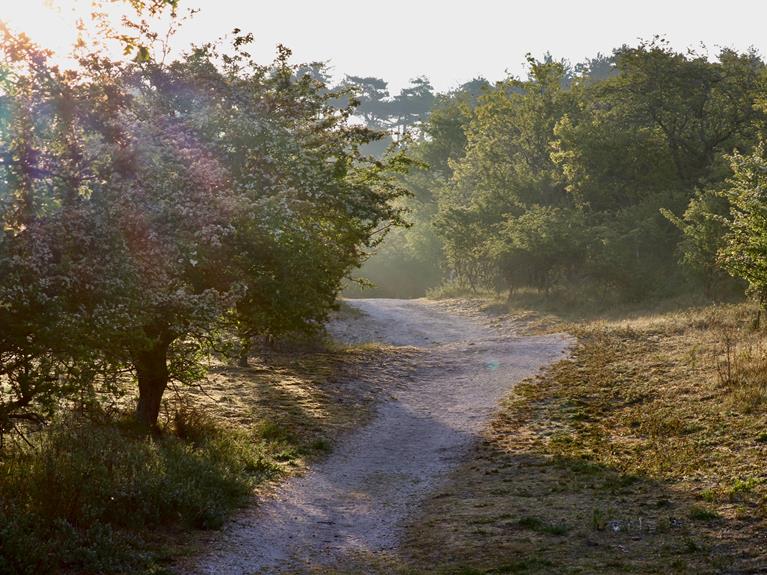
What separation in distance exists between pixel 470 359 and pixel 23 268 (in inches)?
763

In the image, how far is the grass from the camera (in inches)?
365

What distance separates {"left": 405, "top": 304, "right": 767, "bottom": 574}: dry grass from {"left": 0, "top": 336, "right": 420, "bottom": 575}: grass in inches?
127

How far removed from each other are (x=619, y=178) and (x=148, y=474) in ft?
117

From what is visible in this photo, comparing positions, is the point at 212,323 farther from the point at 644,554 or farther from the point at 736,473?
the point at 736,473

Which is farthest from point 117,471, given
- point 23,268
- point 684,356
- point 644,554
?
point 684,356

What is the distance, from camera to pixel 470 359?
89.7 feet

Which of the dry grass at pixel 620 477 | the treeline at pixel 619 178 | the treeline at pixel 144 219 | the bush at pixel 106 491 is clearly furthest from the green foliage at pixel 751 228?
the bush at pixel 106 491

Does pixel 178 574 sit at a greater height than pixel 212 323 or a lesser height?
lesser

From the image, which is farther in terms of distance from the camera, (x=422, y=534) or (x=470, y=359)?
(x=470, y=359)

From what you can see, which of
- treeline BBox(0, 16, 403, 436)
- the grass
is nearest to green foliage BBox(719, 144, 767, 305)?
treeline BBox(0, 16, 403, 436)

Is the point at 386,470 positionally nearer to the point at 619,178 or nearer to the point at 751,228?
the point at 751,228

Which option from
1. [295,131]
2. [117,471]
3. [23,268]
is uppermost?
[295,131]

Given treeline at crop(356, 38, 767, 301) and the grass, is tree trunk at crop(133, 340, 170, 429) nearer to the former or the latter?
the grass

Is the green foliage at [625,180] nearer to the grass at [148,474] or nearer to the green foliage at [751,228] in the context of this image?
the green foliage at [751,228]
